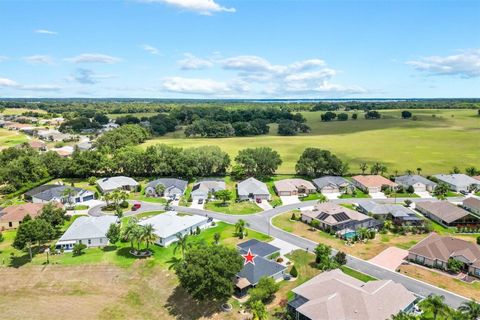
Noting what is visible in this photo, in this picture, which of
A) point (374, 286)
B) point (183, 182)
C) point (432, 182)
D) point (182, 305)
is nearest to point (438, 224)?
point (432, 182)

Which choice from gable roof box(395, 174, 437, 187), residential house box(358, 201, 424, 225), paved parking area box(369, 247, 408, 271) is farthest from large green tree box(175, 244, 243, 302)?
gable roof box(395, 174, 437, 187)

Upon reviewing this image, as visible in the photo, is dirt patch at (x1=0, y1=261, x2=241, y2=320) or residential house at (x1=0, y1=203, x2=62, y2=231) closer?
dirt patch at (x1=0, y1=261, x2=241, y2=320)

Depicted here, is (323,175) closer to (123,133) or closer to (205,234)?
(205,234)

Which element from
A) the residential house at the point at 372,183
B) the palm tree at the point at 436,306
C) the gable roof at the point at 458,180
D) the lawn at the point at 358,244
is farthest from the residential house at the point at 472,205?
Result: the palm tree at the point at 436,306

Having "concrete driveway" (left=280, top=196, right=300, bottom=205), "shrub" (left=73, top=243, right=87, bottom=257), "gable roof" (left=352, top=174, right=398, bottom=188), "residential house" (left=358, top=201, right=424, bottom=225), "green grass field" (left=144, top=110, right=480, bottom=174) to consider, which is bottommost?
"shrub" (left=73, top=243, right=87, bottom=257)

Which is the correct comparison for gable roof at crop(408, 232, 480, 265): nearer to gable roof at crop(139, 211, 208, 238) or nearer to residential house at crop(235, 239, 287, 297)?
residential house at crop(235, 239, 287, 297)

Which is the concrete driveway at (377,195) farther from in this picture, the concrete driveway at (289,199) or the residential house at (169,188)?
the residential house at (169,188)

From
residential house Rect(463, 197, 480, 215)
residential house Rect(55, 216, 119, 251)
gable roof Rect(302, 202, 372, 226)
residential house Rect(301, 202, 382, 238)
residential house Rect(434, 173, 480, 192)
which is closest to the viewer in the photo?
residential house Rect(55, 216, 119, 251)

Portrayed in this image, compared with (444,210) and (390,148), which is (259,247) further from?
(390,148)
